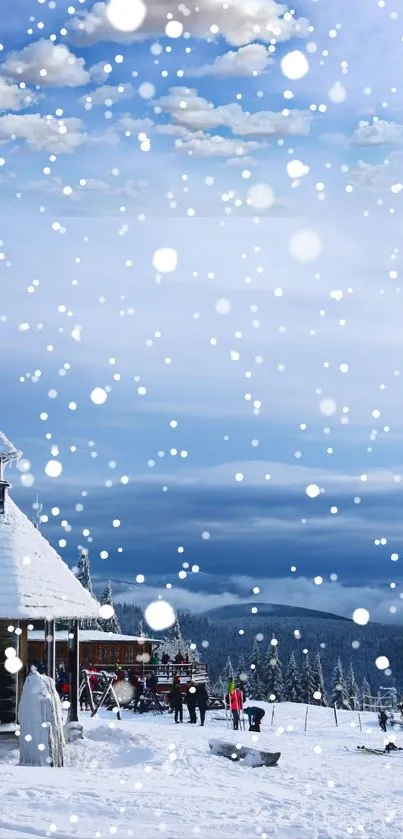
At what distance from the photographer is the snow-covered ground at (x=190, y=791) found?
43.5 feet

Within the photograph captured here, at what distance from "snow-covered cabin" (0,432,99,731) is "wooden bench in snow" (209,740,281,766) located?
3.96 m

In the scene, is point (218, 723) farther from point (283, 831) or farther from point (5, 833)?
point (5, 833)

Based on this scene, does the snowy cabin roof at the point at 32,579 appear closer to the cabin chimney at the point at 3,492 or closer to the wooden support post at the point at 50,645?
the cabin chimney at the point at 3,492

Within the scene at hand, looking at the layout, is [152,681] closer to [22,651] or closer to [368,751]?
[368,751]

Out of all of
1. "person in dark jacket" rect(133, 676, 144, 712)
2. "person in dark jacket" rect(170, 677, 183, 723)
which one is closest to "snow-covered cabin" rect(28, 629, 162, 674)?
"person in dark jacket" rect(133, 676, 144, 712)

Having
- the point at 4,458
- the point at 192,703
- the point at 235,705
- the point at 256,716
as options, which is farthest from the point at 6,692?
Result: the point at 192,703

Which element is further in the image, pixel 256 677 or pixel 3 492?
pixel 256 677

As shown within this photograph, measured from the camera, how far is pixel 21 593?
2050 centimetres

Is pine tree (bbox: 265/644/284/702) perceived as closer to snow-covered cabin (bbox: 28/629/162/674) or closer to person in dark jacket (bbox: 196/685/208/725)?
snow-covered cabin (bbox: 28/629/162/674)

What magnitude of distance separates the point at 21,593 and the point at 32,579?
2.78ft

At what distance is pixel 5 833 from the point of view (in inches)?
466

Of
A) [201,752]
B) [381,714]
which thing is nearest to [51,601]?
[201,752]

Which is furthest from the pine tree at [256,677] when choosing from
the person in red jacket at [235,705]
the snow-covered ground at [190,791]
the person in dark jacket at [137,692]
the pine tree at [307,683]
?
the snow-covered ground at [190,791]

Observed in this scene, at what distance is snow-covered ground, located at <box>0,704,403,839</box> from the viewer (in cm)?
1327
